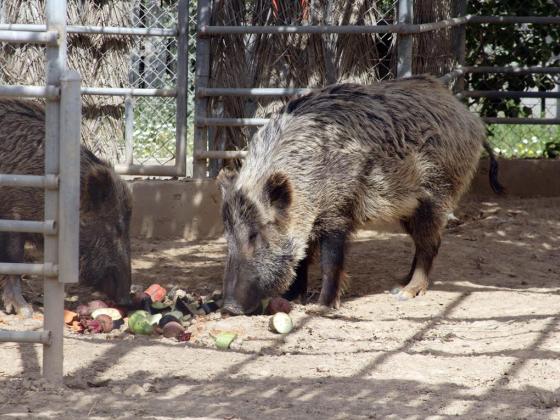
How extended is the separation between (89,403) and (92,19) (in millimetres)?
4991

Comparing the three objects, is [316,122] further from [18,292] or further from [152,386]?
[152,386]

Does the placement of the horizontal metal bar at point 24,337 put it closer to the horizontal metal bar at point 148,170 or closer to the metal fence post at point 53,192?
the metal fence post at point 53,192

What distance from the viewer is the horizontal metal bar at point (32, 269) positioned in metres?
4.27

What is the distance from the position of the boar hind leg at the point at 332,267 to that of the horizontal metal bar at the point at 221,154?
198 cm

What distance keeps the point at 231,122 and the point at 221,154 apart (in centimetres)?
28

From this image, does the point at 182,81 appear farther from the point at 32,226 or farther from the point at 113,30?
the point at 32,226

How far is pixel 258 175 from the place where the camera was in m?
6.27

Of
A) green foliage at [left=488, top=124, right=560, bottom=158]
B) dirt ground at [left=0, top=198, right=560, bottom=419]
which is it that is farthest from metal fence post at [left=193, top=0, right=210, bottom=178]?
green foliage at [left=488, top=124, right=560, bottom=158]

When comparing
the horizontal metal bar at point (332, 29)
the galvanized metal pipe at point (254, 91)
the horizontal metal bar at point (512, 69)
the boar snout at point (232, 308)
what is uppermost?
the horizontal metal bar at point (332, 29)

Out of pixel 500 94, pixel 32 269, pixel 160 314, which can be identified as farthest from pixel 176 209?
pixel 32 269

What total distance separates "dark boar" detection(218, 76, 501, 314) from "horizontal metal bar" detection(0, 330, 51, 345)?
179 centimetres

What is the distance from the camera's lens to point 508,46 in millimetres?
9586

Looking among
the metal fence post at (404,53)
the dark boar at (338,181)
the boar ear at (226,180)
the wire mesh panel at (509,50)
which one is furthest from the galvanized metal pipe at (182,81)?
the wire mesh panel at (509,50)

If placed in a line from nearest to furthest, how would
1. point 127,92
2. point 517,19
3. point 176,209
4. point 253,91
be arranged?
point 253,91 → point 127,92 → point 176,209 → point 517,19
